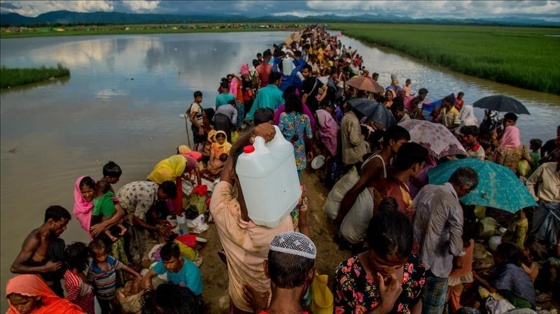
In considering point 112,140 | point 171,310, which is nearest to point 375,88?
point 171,310

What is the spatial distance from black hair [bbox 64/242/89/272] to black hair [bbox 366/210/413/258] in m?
2.49

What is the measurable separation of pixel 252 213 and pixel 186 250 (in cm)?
241

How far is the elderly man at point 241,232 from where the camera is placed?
1680 millimetres

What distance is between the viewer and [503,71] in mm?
18766

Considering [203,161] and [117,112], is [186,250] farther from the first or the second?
[117,112]

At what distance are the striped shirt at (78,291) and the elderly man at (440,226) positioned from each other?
2.83 m

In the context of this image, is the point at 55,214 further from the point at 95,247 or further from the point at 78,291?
the point at 78,291

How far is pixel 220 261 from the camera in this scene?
3947mm

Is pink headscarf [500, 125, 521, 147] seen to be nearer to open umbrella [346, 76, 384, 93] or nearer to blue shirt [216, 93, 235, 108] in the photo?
open umbrella [346, 76, 384, 93]

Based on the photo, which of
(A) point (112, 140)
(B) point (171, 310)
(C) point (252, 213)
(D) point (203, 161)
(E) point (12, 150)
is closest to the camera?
(C) point (252, 213)

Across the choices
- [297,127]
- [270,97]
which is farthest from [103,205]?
[270,97]

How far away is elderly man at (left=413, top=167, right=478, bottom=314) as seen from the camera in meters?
2.40

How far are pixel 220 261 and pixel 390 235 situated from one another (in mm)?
2851

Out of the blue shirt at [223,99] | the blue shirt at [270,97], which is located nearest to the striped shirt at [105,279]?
the blue shirt at [270,97]
